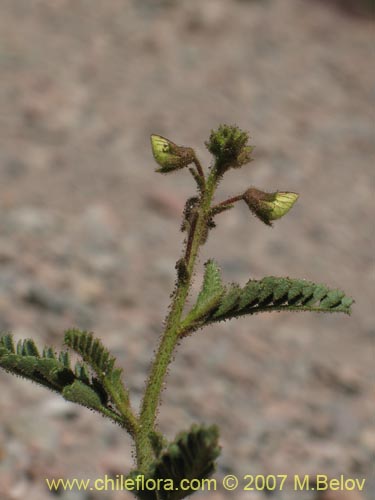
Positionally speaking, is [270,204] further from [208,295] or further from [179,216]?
[179,216]

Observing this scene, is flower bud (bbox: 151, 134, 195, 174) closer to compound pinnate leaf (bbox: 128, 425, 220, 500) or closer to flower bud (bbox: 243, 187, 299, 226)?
flower bud (bbox: 243, 187, 299, 226)

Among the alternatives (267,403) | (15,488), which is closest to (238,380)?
(267,403)

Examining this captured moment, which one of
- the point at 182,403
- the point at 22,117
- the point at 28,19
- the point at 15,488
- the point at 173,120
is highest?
the point at 28,19

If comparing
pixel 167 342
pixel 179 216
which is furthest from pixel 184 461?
pixel 179 216

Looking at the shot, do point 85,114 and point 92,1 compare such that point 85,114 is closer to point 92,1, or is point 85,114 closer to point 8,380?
point 92,1

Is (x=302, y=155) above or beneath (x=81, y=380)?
above
